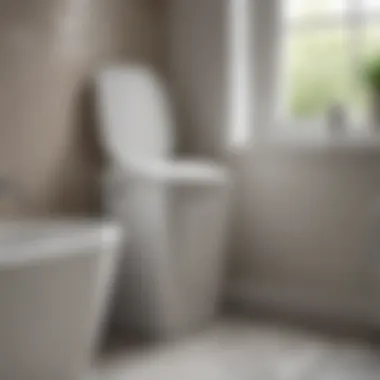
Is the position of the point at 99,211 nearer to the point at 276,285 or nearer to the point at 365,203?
the point at 276,285

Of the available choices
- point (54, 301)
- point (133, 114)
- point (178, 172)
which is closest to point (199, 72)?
point (133, 114)

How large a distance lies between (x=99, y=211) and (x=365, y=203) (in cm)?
105

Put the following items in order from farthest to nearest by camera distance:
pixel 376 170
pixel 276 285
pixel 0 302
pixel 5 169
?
pixel 276 285 → pixel 376 170 → pixel 5 169 → pixel 0 302

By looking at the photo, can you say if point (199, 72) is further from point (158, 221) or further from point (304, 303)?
point (304, 303)

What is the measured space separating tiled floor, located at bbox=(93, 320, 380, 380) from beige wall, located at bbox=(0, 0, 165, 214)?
26.5 inches

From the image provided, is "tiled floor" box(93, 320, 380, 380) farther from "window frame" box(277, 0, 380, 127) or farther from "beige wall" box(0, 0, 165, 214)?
"window frame" box(277, 0, 380, 127)

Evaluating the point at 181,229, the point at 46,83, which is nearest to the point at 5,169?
the point at 46,83

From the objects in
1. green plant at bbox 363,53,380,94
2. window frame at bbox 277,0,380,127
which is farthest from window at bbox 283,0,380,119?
green plant at bbox 363,53,380,94

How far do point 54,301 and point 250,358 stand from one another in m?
0.81

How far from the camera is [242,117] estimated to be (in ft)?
12.3

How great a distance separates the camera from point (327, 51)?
3615 millimetres

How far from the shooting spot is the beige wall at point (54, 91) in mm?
3053

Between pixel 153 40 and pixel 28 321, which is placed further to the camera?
pixel 153 40

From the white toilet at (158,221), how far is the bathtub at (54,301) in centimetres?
40
